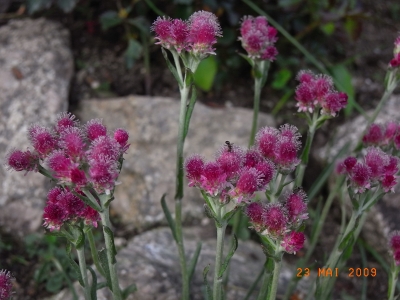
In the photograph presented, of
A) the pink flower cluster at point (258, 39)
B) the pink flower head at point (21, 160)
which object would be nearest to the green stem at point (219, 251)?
the pink flower head at point (21, 160)

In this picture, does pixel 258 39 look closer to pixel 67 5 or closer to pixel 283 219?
pixel 283 219

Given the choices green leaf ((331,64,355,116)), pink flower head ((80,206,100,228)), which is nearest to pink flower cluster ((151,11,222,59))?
pink flower head ((80,206,100,228))

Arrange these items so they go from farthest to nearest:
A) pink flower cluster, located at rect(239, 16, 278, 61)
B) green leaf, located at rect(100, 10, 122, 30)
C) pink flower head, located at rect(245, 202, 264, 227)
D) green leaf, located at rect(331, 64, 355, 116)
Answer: green leaf, located at rect(331, 64, 355, 116)
green leaf, located at rect(100, 10, 122, 30)
pink flower cluster, located at rect(239, 16, 278, 61)
pink flower head, located at rect(245, 202, 264, 227)

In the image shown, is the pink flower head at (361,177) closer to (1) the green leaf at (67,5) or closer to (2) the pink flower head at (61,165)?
(2) the pink flower head at (61,165)

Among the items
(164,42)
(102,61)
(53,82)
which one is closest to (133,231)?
(53,82)

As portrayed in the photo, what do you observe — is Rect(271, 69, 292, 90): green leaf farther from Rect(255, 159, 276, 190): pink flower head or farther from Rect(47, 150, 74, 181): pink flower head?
Rect(47, 150, 74, 181): pink flower head

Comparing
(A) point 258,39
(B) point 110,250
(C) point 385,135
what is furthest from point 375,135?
(B) point 110,250
